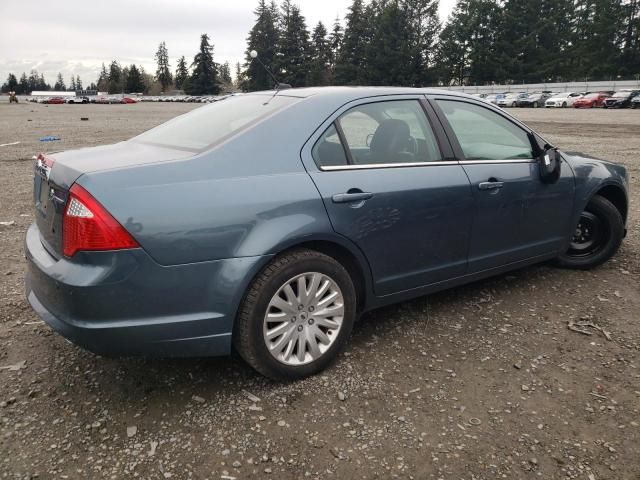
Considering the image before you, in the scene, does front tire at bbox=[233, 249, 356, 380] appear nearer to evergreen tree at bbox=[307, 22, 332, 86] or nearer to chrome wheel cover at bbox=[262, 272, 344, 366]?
chrome wheel cover at bbox=[262, 272, 344, 366]

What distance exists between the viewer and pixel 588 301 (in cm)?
405

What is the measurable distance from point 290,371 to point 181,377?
0.65 m

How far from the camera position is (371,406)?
109 inches

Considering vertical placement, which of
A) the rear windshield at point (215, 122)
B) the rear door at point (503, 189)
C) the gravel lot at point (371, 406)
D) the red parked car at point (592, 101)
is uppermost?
the red parked car at point (592, 101)

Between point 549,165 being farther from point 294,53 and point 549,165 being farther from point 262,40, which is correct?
point 262,40

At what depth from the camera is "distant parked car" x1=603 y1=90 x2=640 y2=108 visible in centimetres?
3607

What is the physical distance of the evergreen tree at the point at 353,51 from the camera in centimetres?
9200

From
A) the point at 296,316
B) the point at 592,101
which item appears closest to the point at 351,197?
the point at 296,316

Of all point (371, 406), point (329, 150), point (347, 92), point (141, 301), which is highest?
point (347, 92)

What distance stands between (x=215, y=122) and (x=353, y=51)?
96294mm

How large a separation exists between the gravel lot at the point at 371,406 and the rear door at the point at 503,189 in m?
0.48

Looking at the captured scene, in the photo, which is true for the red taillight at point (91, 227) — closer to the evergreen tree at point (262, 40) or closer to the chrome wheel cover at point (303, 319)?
the chrome wheel cover at point (303, 319)

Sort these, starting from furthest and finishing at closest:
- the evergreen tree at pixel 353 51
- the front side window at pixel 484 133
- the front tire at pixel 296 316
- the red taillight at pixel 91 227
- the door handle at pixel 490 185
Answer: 1. the evergreen tree at pixel 353 51
2. the front side window at pixel 484 133
3. the door handle at pixel 490 185
4. the front tire at pixel 296 316
5. the red taillight at pixel 91 227

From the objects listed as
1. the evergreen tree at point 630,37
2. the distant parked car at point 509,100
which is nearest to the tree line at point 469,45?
the evergreen tree at point 630,37
